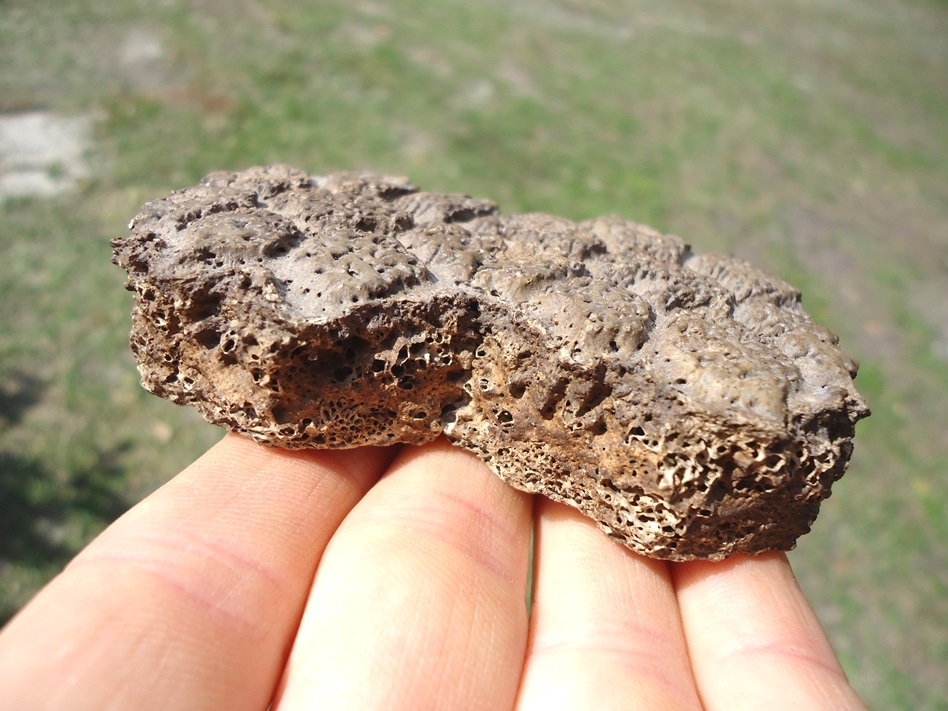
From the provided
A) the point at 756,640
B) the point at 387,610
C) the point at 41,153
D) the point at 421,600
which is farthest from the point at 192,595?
the point at 41,153

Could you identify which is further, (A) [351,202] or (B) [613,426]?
(A) [351,202]

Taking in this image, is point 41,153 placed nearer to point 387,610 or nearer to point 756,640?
point 387,610

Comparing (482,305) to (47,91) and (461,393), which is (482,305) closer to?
(461,393)

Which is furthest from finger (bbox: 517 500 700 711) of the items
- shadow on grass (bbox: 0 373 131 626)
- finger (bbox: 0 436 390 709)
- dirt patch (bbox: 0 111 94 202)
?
dirt patch (bbox: 0 111 94 202)

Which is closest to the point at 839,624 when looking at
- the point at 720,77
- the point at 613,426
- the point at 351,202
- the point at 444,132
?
the point at 613,426

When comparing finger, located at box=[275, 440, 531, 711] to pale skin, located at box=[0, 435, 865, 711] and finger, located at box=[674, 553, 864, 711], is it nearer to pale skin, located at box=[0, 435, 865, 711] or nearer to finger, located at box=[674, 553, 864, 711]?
pale skin, located at box=[0, 435, 865, 711]

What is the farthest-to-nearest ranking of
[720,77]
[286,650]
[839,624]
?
1. [720,77]
2. [839,624]
3. [286,650]
